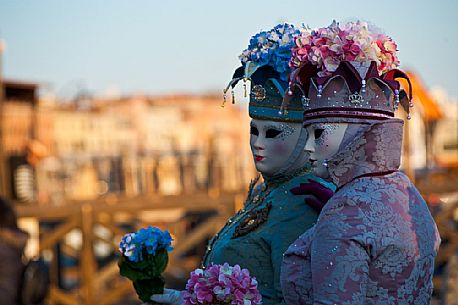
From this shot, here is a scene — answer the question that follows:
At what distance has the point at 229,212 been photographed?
27.2 feet

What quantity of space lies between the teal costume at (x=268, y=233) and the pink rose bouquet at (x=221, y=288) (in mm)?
323

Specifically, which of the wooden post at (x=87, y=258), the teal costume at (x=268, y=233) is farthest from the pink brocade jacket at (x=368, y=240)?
the wooden post at (x=87, y=258)

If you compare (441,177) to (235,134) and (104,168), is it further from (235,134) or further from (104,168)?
(235,134)

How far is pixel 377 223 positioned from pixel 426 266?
0.66ft

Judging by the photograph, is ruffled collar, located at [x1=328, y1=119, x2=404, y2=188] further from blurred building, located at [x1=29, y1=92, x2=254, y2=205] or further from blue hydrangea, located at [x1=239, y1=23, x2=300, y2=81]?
blurred building, located at [x1=29, y1=92, x2=254, y2=205]

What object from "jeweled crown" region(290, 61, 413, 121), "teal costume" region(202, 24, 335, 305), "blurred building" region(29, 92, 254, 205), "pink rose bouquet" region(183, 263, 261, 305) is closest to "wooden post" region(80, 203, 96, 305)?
"teal costume" region(202, 24, 335, 305)

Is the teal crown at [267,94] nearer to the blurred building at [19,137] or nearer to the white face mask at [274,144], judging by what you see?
the white face mask at [274,144]

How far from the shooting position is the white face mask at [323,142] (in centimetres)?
212

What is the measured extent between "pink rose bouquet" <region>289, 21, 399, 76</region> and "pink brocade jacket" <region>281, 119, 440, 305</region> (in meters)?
0.18

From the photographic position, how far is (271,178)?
108 inches

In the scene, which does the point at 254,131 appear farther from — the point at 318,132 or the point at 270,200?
the point at 318,132

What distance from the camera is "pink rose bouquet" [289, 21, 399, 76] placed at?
2119 mm

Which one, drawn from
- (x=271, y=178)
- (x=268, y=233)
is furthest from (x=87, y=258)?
(x=268, y=233)

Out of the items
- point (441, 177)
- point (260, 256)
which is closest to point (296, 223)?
point (260, 256)
